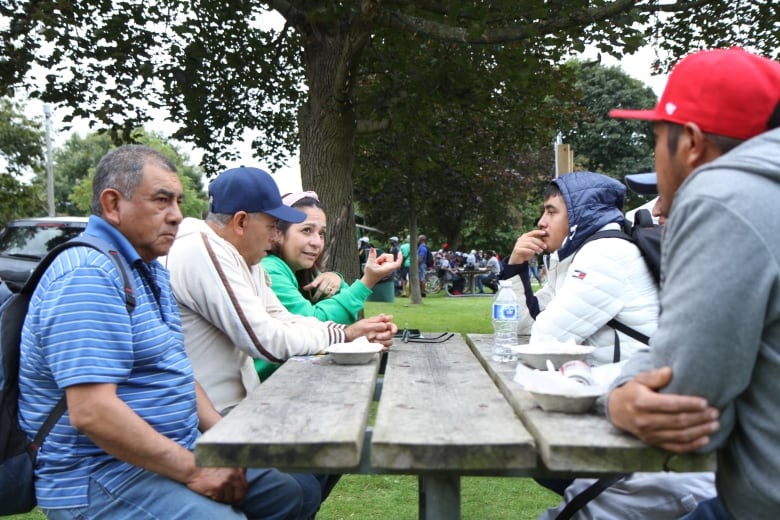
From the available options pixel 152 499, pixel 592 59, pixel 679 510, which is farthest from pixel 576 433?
pixel 592 59

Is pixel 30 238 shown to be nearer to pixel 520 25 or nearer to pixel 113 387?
pixel 520 25

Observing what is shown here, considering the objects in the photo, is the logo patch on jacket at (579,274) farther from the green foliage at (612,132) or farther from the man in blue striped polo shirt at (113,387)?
the green foliage at (612,132)

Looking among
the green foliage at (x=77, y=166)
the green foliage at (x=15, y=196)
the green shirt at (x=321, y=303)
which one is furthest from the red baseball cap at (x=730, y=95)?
the green foliage at (x=77, y=166)

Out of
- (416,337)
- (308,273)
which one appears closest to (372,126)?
(308,273)

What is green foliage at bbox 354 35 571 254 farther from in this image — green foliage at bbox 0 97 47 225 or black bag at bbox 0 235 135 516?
green foliage at bbox 0 97 47 225

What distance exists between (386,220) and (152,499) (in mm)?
26859

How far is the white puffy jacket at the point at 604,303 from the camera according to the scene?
2.91 m

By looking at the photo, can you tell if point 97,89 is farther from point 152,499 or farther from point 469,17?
point 152,499

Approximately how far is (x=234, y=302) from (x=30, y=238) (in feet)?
37.5

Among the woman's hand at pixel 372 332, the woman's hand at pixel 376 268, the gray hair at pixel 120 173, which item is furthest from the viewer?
the woman's hand at pixel 376 268

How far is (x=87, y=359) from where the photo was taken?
2072 millimetres

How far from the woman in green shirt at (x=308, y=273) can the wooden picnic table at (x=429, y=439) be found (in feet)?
4.89

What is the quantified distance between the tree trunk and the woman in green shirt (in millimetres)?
3684

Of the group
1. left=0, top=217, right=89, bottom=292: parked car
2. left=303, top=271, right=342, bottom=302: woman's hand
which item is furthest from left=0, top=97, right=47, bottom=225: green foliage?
left=303, top=271, right=342, bottom=302: woman's hand
